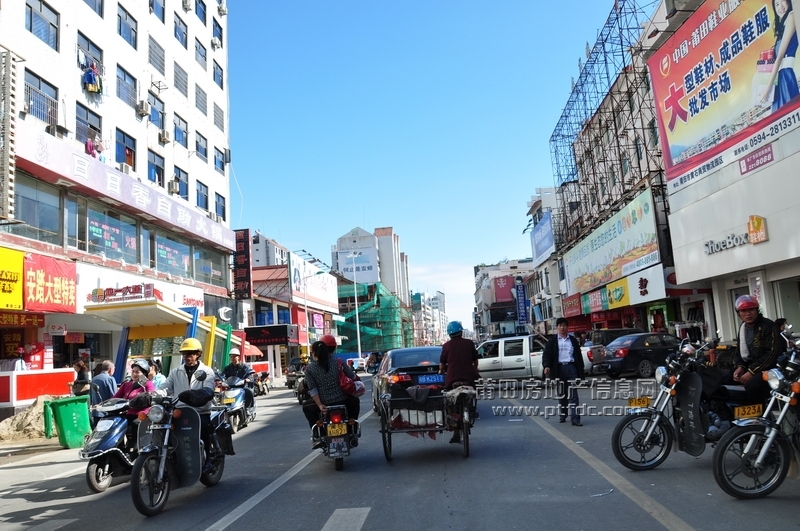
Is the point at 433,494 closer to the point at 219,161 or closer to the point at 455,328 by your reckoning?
the point at 455,328

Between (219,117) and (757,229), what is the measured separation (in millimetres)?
27776

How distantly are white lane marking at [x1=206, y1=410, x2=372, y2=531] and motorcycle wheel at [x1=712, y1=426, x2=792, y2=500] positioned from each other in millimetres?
4281

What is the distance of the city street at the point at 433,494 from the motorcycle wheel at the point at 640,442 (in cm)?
16

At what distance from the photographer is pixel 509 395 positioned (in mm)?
18516

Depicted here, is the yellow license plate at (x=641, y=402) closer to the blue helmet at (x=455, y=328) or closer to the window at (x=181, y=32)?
the blue helmet at (x=455, y=328)

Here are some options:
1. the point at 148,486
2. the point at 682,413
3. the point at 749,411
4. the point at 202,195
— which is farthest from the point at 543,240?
the point at 148,486

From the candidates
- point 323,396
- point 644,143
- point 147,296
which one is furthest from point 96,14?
point 644,143

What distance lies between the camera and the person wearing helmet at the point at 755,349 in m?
6.05

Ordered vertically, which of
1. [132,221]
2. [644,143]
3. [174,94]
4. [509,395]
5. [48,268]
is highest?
[174,94]

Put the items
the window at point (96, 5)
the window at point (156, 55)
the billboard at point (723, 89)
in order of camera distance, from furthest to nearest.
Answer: the window at point (156, 55) → the window at point (96, 5) → the billboard at point (723, 89)

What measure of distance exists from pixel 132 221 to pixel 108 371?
1385cm


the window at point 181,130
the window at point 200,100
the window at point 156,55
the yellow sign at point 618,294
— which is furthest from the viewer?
the window at point 200,100

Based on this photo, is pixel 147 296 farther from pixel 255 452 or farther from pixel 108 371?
pixel 255 452

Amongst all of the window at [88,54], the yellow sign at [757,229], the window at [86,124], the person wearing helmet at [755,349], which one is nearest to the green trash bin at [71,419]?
the person wearing helmet at [755,349]
